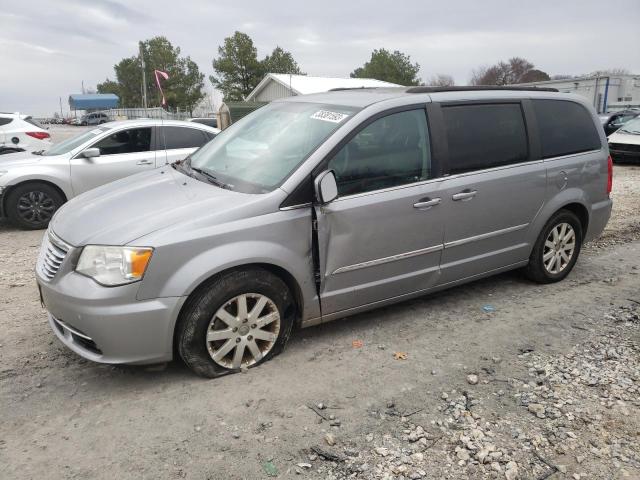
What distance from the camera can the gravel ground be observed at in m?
2.61

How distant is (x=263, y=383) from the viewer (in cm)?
329

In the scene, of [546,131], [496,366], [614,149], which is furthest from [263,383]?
[614,149]

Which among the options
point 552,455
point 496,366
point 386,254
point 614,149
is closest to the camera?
point 552,455

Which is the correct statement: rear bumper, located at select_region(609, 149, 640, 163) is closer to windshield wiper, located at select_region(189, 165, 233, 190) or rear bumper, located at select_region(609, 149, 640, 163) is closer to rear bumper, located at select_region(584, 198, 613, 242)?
rear bumper, located at select_region(584, 198, 613, 242)

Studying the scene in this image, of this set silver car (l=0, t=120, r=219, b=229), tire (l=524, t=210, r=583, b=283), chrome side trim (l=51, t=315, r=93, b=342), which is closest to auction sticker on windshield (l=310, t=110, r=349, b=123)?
chrome side trim (l=51, t=315, r=93, b=342)

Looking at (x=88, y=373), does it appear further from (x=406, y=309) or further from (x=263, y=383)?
(x=406, y=309)

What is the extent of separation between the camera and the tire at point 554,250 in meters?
4.79

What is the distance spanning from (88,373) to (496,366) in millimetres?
2675

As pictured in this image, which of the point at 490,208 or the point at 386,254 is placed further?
the point at 490,208

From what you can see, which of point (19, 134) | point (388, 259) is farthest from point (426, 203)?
point (19, 134)

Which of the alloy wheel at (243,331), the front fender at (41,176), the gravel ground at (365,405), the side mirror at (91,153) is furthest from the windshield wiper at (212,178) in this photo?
the front fender at (41,176)

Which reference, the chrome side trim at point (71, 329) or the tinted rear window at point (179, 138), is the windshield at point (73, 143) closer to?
the tinted rear window at point (179, 138)

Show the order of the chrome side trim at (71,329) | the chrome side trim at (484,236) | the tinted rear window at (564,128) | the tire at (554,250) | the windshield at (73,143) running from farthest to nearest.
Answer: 1. the windshield at (73,143)
2. the tire at (554,250)
3. the tinted rear window at (564,128)
4. the chrome side trim at (484,236)
5. the chrome side trim at (71,329)

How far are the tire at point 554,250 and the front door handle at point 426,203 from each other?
1.41 metres
